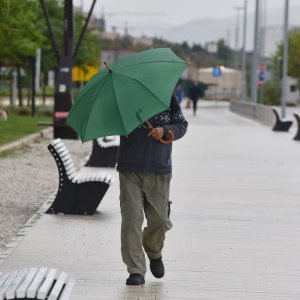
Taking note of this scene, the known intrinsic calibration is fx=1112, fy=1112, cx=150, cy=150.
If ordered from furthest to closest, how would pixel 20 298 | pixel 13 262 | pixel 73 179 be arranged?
pixel 73 179
pixel 13 262
pixel 20 298

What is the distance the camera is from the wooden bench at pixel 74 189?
1252 cm

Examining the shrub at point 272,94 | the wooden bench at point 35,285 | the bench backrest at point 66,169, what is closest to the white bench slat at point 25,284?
the wooden bench at point 35,285

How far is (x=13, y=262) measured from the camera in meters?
9.34

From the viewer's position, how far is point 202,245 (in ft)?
34.9

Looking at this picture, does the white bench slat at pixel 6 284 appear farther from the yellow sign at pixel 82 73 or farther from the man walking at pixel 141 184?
the yellow sign at pixel 82 73

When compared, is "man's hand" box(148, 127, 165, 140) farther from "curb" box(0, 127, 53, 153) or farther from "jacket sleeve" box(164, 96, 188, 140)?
"curb" box(0, 127, 53, 153)

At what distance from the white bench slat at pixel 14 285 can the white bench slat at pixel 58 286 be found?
0.19 m

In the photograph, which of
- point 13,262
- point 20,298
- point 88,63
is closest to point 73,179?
point 13,262

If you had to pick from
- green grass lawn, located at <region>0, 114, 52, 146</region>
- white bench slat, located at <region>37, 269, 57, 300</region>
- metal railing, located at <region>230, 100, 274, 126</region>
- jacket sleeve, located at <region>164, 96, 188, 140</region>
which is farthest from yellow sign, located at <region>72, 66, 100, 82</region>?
white bench slat, located at <region>37, 269, 57, 300</region>

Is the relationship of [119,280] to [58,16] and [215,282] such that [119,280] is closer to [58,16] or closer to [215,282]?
[215,282]

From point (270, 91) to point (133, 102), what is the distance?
8827cm

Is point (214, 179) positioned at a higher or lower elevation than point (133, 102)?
lower

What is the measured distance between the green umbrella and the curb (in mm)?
14096

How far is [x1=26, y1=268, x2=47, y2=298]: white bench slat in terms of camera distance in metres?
A: 5.66
